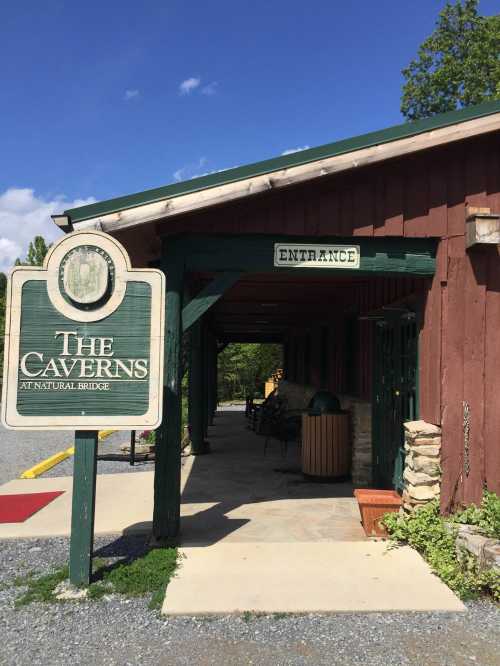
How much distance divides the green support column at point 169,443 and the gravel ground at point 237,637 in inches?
45.9

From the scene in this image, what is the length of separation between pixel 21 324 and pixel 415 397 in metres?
4.28

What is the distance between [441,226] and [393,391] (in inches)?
95.9

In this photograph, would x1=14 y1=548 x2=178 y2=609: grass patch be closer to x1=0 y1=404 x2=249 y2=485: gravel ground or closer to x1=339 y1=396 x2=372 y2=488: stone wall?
x1=339 y1=396 x2=372 y2=488: stone wall

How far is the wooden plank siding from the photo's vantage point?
5387 millimetres

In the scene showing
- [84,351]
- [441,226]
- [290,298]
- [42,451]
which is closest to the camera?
[84,351]

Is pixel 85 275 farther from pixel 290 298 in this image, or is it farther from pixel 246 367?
pixel 246 367

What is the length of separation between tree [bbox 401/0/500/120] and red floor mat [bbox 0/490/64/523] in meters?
28.7

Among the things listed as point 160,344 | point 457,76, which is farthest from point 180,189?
point 457,76

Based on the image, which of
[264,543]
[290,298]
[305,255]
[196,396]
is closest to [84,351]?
[305,255]

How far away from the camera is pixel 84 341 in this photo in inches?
179

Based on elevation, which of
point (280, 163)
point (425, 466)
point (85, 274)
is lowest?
point (425, 466)

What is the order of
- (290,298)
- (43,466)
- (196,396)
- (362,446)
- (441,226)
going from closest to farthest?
(441,226)
(362,446)
(43,466)
(290,298)
(196,396)

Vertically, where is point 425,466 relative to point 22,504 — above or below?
above

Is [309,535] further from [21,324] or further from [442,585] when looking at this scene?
[21,324]
